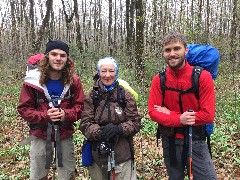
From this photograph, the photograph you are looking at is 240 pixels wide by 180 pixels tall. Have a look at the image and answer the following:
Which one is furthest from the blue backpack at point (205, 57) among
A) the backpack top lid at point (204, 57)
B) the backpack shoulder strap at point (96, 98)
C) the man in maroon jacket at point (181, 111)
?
the backpack shoulder strap at point (96, 98)

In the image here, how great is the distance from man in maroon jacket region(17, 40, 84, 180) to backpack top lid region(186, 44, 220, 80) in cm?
158

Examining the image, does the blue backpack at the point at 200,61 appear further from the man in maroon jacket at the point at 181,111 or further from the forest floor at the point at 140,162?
the forest floor at the point at 140,162

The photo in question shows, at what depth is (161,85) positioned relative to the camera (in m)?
3.58

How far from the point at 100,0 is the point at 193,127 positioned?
3996 cm

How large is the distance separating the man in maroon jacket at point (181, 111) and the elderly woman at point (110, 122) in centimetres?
35

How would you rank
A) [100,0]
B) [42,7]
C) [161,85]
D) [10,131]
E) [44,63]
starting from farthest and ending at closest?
[42,7], [100,0], [10,131], [44,63], [161,85]

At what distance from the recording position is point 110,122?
3.63 metres

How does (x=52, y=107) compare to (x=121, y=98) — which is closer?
(x=121, y=98)

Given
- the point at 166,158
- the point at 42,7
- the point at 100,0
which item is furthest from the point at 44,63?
the point at 42,7

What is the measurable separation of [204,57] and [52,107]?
2073 millimetres

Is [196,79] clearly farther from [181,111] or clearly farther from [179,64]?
[181,111]

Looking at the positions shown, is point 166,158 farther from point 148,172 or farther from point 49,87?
point 148,172

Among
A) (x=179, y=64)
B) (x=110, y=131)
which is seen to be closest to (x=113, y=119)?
(x=110, y=131)

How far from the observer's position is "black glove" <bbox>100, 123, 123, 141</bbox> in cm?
346
